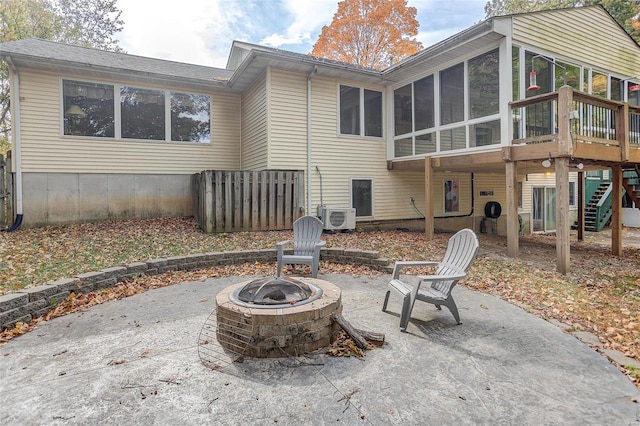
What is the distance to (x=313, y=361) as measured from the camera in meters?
2.94

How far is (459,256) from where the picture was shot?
427 centimetres

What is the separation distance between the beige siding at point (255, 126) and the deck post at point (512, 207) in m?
6.13

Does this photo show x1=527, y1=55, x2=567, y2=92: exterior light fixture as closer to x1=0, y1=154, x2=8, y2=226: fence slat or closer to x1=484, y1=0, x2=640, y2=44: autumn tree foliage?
x1=484, y1=0, x2=640, y2=44: autumn tree foliage

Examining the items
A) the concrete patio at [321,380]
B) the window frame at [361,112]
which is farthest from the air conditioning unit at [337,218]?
the concrete patio at [321,380]

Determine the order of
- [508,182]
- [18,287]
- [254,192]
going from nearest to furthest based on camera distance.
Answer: [18,287] < [508,182] < [254,192]

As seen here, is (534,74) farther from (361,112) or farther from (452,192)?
(452,192)

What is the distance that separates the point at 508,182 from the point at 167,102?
994 cm

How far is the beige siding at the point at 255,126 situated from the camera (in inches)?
378

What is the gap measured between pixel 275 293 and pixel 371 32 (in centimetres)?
2096

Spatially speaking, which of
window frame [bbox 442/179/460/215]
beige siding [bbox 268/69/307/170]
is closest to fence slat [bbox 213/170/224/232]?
beige siding [bbox 268/69/307/170]

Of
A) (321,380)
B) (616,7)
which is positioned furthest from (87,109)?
(616,7)

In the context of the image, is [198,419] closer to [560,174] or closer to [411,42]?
[560,174]

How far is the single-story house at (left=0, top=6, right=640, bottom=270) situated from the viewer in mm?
7852

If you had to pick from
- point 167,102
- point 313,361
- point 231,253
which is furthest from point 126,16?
point 313,361
